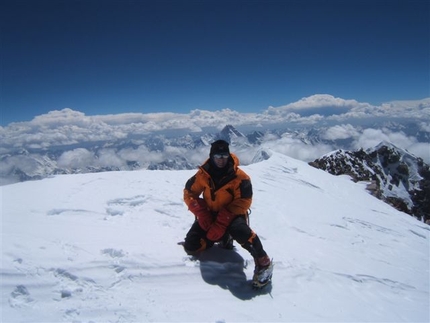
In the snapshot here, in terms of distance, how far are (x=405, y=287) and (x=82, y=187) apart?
10.1 meters

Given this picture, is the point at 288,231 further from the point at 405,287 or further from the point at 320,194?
the point at 320,194

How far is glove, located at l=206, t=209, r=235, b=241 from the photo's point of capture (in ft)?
18.6

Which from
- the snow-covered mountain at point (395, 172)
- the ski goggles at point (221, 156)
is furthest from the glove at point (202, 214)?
the snow-covered mountain at point (395, 172)

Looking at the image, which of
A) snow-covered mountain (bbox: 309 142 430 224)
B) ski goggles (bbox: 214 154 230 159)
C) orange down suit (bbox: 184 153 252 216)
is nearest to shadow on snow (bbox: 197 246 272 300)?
orange down suit (bbox: 184 153 252 216)

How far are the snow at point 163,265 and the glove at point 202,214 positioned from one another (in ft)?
2.76

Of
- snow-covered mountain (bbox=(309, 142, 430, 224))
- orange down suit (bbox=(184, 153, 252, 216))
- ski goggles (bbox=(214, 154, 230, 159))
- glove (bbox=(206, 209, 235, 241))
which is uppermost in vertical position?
ski goggles (bbox=(214, 154, 230, 159))

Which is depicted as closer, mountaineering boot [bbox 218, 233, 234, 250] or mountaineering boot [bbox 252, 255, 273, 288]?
mountaineering boot [bbox 252, 255, 273, 288]

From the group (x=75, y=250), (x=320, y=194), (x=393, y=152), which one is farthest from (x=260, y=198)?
(x=393, y=152)

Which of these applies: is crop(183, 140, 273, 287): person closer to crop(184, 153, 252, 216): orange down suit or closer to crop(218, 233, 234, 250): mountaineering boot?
crop(184, 153, 252, 216): orange down suit

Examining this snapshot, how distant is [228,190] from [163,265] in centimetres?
200

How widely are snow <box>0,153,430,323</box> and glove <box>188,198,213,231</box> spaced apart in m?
0.84

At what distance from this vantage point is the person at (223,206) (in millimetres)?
5562

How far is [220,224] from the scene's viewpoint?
574 cm

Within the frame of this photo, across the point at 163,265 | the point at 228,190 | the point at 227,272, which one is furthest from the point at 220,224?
the point at 163,265
